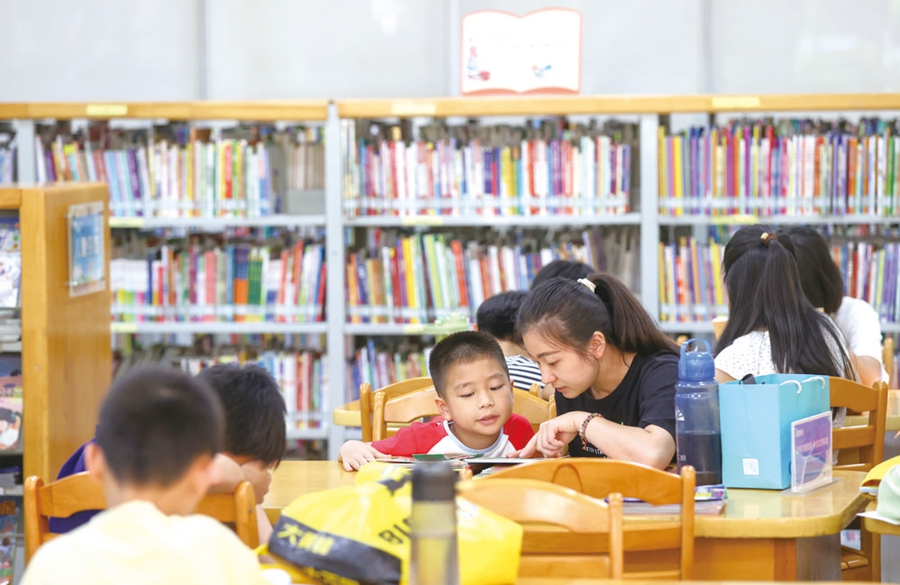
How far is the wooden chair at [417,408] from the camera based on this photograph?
2939mm

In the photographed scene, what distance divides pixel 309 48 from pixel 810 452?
14.2 ft

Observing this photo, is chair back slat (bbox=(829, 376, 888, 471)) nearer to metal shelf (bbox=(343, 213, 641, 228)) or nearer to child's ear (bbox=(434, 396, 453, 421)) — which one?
child's ear (bbox=(434, 396, 453, 421))

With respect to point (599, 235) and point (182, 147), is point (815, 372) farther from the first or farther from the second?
point (182, 147)

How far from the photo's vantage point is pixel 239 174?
4621 mm

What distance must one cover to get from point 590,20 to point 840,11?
129 cm

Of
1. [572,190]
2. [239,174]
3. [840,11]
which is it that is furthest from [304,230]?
[840,11]

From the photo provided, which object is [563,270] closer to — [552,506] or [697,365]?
[697,365]

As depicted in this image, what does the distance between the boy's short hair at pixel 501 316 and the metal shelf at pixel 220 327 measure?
1336 millimetres

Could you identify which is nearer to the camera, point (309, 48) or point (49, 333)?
point (49, 333)

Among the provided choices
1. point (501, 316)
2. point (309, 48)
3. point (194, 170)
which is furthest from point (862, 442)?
point (309, 48)

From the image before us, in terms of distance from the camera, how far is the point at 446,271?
4609 millimetres

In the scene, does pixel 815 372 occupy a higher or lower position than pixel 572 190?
lower

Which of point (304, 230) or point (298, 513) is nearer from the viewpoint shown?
point (298, 513)

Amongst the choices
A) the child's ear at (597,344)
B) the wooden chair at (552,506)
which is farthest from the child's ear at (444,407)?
the wooden chair at (552,506)
